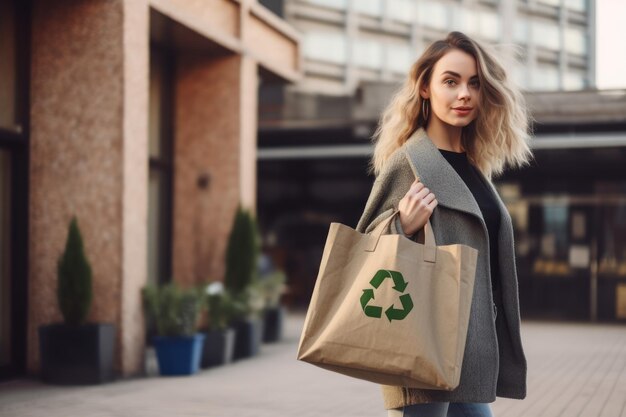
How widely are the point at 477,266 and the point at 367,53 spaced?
220ft

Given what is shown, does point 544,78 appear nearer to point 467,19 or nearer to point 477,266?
point 467,19

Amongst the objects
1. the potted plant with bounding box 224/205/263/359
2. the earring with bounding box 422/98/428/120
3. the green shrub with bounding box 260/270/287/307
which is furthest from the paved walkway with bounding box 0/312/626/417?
the earring with bounding box 422/98/428/120

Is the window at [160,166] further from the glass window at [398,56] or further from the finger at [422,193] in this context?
the glass window at [398,56]

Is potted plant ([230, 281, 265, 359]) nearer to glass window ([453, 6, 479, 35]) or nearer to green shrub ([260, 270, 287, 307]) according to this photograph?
green shrub ([260, 270, 287, 307])

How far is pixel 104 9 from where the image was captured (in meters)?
10.4

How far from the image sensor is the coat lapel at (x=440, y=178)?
10.4 ft

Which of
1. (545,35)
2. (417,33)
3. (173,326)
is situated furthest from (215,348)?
(545,35)

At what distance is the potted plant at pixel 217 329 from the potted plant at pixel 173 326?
2.47 ft

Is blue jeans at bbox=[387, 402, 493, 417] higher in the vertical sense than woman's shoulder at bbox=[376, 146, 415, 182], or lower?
lower

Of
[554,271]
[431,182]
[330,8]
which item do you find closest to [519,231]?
[554,271]

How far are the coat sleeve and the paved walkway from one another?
4911mm

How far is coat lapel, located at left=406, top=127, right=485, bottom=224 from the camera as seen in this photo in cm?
317

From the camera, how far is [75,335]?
377 inches

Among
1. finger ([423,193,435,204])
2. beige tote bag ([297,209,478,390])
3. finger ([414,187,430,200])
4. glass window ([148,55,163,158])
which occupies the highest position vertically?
glass window ([148,55,163,158])
